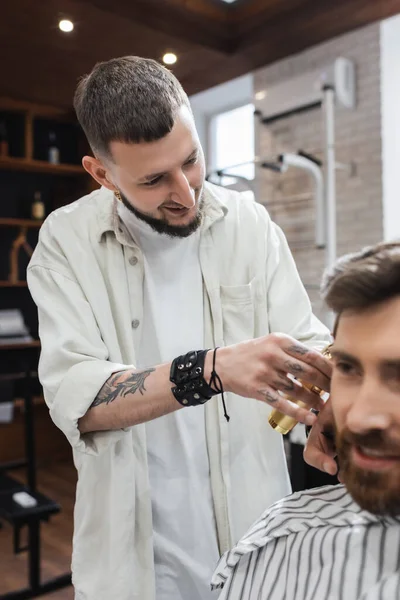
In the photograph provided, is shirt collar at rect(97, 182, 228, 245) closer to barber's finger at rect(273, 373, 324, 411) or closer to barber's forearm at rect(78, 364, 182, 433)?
barber's forearm at rect(78, 364, 182, 433)

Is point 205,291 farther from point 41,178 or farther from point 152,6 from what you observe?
point 41,178

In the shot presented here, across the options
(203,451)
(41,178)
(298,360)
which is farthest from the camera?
(41,178)

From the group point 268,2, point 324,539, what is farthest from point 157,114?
point 268,2

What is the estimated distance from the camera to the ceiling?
12.0 ft

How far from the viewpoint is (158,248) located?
1348 mm

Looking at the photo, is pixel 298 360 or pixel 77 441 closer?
pixel 298 360

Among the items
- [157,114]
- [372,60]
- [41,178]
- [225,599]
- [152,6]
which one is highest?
[152,6]

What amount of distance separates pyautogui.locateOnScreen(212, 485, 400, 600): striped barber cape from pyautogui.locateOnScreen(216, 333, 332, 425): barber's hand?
0.17 metres

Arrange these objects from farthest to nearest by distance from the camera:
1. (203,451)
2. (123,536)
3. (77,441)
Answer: (203,451) → (123,536) → (77,441)

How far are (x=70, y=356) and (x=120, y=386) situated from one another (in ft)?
0.42

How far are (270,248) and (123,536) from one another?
706mm

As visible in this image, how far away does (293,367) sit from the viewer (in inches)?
34.8

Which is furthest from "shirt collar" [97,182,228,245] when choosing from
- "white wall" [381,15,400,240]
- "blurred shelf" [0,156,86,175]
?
"blurred shelf" [0,156,86,175]

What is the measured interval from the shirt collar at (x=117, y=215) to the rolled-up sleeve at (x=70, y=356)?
15 centimetres
